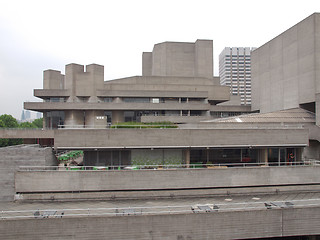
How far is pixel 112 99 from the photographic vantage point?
161ft

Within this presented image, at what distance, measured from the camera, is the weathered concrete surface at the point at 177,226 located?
14.1 m

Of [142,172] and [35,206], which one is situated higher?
[142,172]

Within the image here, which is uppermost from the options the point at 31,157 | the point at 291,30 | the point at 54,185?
the point at 291,30

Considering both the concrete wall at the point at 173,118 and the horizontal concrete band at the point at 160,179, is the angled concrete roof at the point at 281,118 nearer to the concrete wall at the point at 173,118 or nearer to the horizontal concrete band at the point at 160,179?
the horizontal concrete band at the point at 160,179

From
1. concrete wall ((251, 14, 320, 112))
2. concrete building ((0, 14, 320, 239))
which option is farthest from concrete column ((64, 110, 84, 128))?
concrete wall ((251, 14, 320, 112))

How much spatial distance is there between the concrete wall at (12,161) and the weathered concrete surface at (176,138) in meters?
1.70

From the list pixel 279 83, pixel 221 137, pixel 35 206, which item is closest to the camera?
pixel 35 206

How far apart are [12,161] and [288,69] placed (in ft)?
124

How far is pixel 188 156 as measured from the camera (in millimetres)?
21484

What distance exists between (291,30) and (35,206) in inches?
1547

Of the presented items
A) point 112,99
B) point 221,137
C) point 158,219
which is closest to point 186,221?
point 158,219

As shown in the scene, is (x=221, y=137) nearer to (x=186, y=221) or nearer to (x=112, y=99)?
(x=186, y=221)

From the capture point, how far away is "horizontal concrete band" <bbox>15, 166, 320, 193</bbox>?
1823 cm

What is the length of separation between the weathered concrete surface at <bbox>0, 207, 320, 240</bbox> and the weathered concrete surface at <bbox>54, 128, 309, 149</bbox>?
6.98 meters
